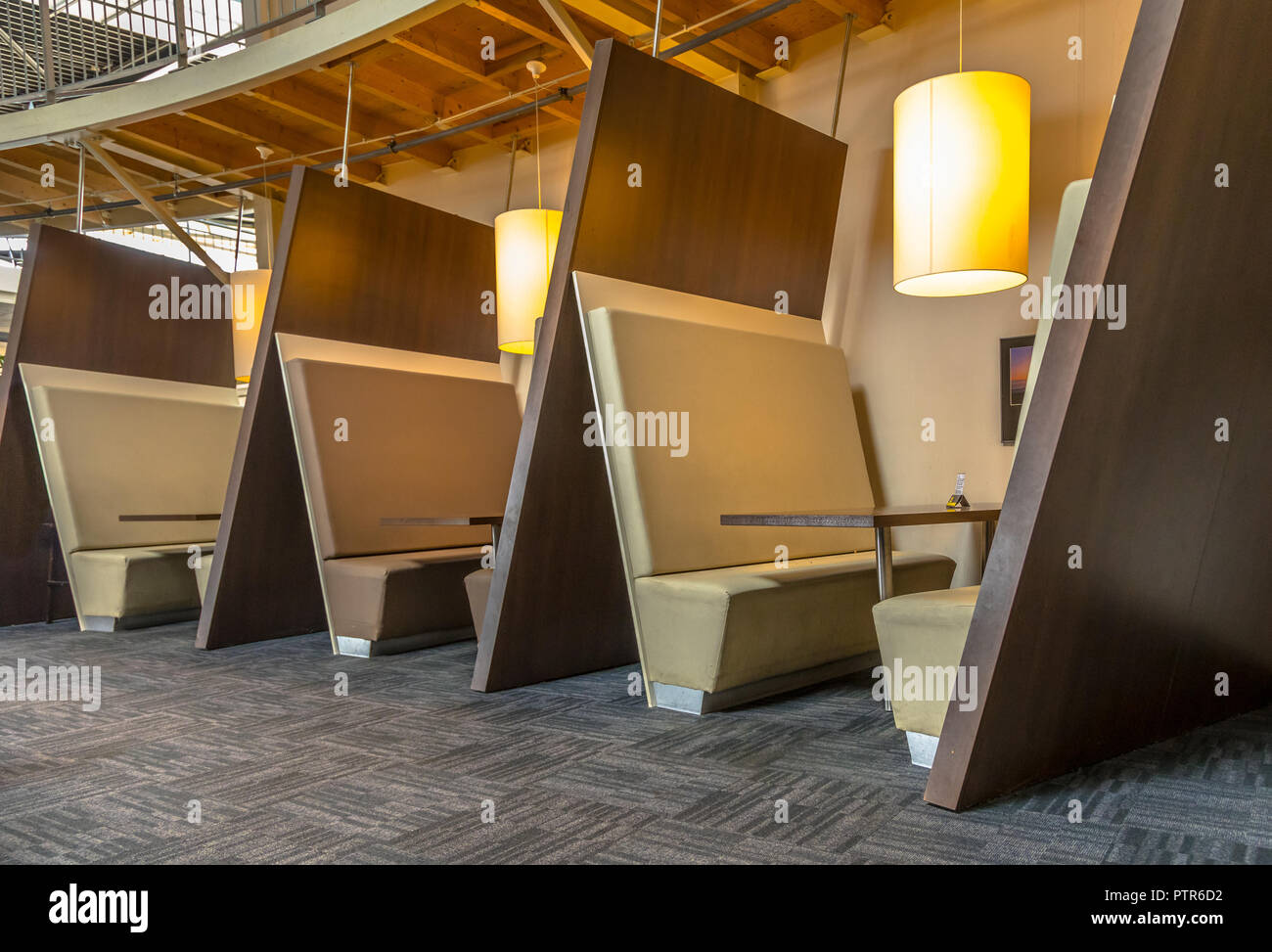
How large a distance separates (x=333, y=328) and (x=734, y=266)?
223cm

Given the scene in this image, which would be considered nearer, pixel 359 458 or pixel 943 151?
pixel 943 151

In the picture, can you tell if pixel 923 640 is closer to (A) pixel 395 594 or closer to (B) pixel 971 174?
(B) pixel 971 174

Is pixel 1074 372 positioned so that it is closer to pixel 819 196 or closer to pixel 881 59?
pixel 819 196

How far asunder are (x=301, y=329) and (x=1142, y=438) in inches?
158

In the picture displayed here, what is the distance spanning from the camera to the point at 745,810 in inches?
90.3

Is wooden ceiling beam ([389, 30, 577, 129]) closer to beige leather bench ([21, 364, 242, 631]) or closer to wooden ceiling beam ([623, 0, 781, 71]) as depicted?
wooden ceiling beam ([623, 0, 781, 71])

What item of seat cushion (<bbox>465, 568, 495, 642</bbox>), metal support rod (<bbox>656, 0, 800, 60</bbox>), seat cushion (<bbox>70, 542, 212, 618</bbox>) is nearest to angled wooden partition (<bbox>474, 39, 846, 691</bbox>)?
seat cushion (<bbox>465, 568, 495, 642</bbox>)

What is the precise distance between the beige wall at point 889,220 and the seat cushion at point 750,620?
114 centimetres

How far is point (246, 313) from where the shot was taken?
665cm

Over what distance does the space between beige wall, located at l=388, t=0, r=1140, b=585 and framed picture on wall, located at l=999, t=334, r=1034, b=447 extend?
60 mm

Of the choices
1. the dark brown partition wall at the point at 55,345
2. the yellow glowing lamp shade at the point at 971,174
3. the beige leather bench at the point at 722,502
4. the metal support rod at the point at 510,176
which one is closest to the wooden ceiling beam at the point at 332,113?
the metal support rod at the point at 510,176

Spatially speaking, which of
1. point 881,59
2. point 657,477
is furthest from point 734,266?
point 881,59

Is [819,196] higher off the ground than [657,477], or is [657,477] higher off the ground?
[819,196]

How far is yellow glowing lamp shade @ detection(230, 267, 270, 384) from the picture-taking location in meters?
6.56
